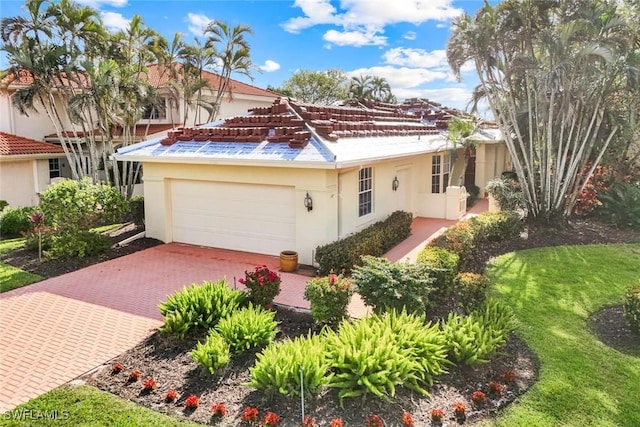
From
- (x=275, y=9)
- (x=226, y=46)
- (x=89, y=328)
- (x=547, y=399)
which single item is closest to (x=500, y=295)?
(x=547, y=399)

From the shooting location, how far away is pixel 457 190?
18.4 metres

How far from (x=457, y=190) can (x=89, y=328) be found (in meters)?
14.3

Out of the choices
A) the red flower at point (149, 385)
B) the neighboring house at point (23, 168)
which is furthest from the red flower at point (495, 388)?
the neighboring house at point (23, 168)

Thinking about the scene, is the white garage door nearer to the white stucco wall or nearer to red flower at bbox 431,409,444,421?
red flower at bbox 431,409,444,421

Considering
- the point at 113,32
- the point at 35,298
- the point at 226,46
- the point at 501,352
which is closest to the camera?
the point at 501,352

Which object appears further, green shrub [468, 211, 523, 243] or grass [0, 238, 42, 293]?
green shrub [468, 211, 523, 243]

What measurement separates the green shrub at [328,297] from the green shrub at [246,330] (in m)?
0.91

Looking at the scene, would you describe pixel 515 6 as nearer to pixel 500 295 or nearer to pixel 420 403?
pixel 500 295

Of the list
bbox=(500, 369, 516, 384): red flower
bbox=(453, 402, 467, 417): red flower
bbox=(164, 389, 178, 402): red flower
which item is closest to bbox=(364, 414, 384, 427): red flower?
bbox=(453, 402, 467, 417): red flower

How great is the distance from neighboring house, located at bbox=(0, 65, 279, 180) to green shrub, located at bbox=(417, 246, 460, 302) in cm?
1714

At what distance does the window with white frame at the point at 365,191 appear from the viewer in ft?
46.0

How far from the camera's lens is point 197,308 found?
8.03 metres

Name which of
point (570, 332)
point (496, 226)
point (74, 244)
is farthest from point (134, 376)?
point (496, 226)

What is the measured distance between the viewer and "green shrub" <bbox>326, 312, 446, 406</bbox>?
5.99 meters
